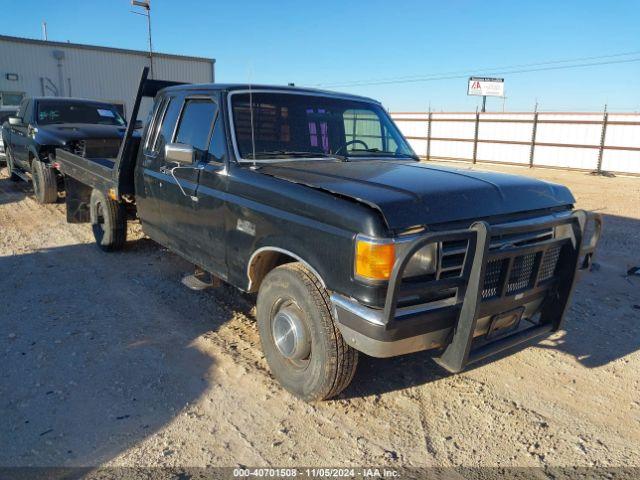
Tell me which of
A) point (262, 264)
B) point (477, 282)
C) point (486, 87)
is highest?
point (486, 87)

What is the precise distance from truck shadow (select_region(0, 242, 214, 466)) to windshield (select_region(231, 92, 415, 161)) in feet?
5.54

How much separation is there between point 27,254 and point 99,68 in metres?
22.8

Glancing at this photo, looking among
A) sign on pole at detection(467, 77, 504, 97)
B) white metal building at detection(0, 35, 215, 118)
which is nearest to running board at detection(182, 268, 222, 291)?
white metal building at detection(0, 35, 215, 118)

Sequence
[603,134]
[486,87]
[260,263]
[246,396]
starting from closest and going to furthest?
1. [246,396]
2. [260,263]
3. [603,134]
4. [486,87]

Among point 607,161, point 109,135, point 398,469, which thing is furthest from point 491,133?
point 398,469

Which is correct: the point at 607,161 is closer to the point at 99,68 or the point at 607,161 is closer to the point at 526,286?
the point at 526,286

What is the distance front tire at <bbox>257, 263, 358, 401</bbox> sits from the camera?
2.97m

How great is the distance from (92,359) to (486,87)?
4177cm

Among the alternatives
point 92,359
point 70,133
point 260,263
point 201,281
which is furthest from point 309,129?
point 70,133

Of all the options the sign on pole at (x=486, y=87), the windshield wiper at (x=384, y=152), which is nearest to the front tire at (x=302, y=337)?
the windshield wiper at (x=384, y=152)

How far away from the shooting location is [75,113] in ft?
31.7

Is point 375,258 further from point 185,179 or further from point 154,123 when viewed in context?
point 154,123

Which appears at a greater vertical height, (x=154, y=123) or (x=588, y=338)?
(x=154, y=123)

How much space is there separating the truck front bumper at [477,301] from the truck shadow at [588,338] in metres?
0.42
